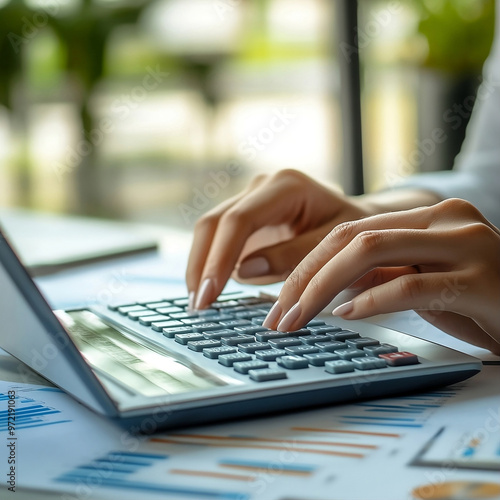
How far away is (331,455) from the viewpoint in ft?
1.17

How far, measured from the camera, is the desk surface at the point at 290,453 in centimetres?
32

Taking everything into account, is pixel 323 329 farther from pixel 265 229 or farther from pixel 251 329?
pixel 265 229

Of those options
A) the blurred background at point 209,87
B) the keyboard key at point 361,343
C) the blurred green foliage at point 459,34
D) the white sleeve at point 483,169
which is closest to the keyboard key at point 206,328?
the keyboard key at point 361,343

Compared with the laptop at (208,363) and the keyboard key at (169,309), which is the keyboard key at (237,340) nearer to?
the laptop at (208,363)

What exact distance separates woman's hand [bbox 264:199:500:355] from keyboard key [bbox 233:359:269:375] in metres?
0.09

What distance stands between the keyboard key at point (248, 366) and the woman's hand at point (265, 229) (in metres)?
0.22

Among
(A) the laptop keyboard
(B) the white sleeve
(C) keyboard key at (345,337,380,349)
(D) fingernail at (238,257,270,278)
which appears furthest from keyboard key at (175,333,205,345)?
(B) the white sleeve

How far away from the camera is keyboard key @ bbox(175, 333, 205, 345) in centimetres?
50

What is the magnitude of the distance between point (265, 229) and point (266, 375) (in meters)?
0.47

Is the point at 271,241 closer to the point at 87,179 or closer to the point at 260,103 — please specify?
the point at 260,103

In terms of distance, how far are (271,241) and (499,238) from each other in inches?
14.5

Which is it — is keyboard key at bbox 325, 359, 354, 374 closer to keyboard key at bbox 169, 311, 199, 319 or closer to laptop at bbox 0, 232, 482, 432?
laptop at bbox 0, 232, 482, 432

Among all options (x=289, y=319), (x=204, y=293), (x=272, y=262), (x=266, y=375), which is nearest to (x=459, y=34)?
(x=272, y=262)

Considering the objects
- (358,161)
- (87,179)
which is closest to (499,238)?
(358,161)
